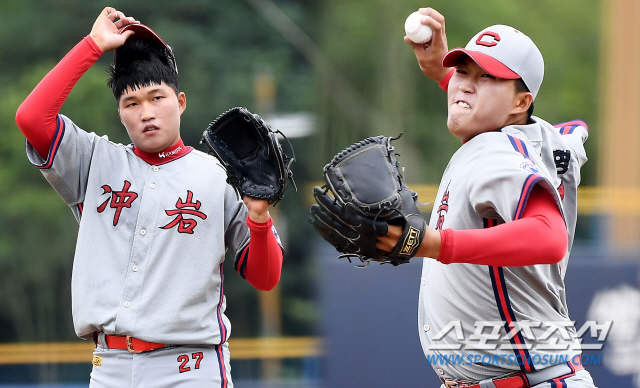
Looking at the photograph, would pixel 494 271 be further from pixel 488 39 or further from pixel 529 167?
pixel 488 39

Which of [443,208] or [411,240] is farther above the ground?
[443,208]

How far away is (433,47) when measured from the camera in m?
2.69

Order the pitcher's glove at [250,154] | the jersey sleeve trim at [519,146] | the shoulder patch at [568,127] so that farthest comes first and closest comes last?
the shoulder patch at [568,127] < the pitcher's glove at [250,154] < the jersey sleeve trim at [519,146]

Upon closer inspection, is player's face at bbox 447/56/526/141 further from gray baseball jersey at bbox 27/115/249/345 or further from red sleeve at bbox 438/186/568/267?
gray baseball jersey at bbox 27/115/249/345

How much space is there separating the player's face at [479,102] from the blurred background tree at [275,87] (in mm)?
5751

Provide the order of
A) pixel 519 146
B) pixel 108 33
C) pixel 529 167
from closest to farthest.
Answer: pixel 529 167 < pixel 519 146 < pixel 108 33

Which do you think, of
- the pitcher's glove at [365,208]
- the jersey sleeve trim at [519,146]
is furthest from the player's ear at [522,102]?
the pitcher's glove at [365,208]

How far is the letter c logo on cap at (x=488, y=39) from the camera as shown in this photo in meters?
2.24

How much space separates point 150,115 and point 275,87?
8.53 metres

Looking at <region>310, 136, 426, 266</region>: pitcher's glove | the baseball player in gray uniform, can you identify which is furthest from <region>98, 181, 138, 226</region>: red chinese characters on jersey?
the baseball player in gray uniform

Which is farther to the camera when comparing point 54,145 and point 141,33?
point 141,33

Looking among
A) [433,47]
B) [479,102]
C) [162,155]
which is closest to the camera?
[479,102]

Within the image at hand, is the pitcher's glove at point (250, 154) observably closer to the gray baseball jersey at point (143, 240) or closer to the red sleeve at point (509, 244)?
the gray baseball jersey at point (143, 240)

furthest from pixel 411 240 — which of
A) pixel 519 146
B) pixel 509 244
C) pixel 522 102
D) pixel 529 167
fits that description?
pixel 522 102
